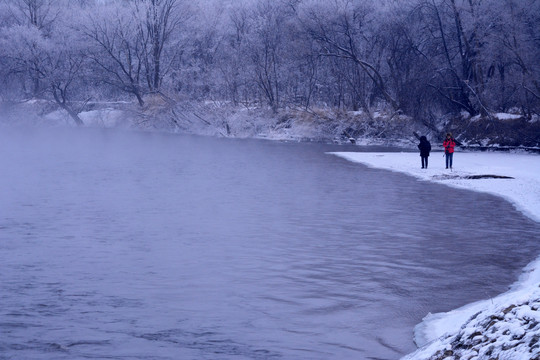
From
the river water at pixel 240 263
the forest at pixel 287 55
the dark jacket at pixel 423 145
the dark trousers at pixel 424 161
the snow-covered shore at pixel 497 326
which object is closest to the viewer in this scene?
the snow-covered shore at pixel 497 326

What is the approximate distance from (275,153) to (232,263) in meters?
30.1

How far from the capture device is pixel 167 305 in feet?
36.3

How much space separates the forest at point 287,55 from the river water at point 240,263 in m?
24.0

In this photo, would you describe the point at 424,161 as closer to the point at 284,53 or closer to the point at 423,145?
the point at 423,145

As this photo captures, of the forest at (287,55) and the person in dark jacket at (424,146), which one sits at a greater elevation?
the forest at (287,55)

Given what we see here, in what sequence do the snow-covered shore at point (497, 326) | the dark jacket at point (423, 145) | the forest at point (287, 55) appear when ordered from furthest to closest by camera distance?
the forest at point (287, 55) < the dark jacket at point (423, 145) < the snow-covered shore at point (497, 326)

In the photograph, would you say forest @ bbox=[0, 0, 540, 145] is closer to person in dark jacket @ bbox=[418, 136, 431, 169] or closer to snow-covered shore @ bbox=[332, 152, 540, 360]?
person in dark jacket @ bbox=[418, 136, 431, 169]

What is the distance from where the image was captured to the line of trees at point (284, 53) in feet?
161

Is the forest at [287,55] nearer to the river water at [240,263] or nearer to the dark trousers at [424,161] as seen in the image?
the dark trousers at [424,161]

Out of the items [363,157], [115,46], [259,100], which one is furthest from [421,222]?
[115,46]

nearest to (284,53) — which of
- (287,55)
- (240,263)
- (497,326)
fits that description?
(287,55)

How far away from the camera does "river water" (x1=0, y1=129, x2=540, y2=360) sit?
963 cm

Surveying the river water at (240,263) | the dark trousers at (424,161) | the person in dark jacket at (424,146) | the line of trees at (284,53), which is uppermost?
the line of trees at (284,53)

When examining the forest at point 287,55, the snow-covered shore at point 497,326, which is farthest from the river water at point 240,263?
the forest at point 287,55
